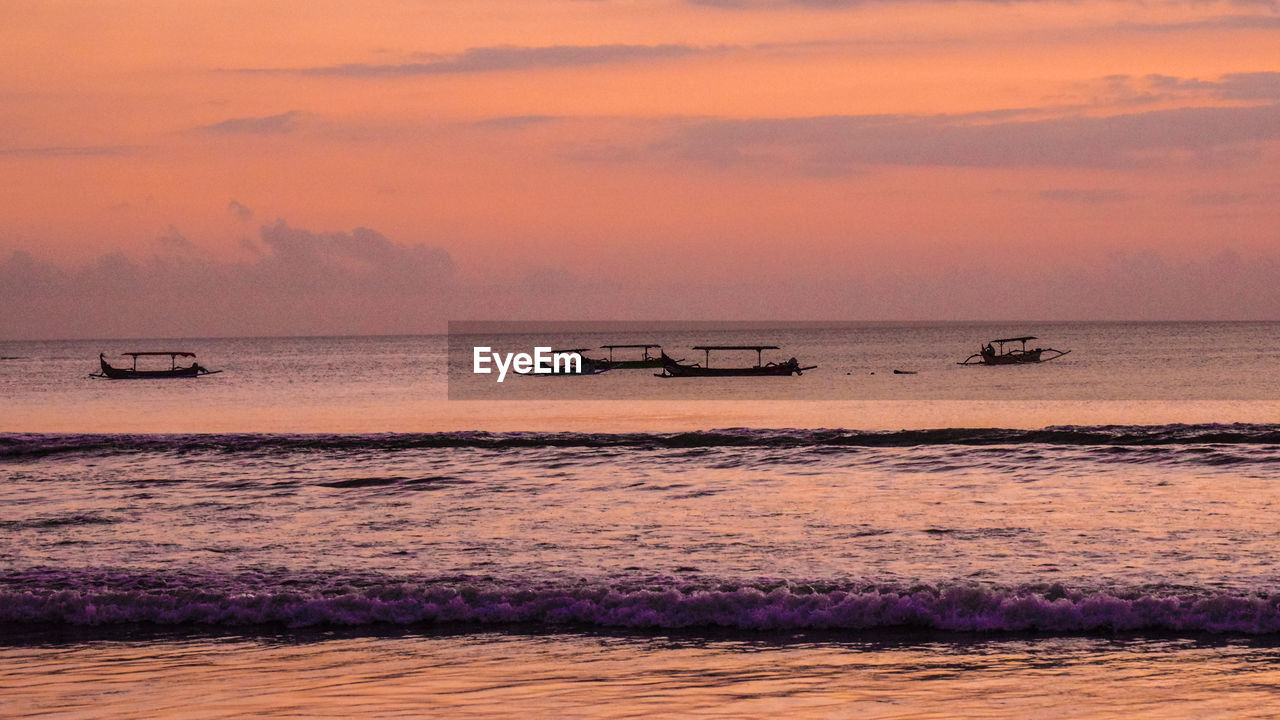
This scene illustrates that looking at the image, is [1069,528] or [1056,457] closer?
[1069,528]

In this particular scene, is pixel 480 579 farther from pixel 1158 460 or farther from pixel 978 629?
pixel 1158 460

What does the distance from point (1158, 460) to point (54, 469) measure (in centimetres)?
2540

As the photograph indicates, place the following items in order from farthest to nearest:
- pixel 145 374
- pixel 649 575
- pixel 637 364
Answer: pixel 145 374
pixel 637 364
pixel 649 575

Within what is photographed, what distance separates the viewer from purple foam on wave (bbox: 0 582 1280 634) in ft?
40.1

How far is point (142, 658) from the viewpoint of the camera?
38.0 feet

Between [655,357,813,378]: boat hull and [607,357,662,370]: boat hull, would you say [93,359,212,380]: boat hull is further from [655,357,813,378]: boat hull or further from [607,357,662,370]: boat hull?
[655,357,813,378]: boat hull

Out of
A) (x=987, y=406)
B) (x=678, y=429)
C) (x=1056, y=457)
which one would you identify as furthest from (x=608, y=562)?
(x=987, y=406)

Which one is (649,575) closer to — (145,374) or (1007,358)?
(145,374)

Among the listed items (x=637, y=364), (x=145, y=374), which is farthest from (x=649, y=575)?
(x=145, y=374)

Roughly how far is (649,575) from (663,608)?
1.67 meters

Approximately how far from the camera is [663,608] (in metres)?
13.0

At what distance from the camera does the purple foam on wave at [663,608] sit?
40.1 ft

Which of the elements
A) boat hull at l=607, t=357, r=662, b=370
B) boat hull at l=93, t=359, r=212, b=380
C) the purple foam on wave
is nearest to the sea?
the purple foam on wave

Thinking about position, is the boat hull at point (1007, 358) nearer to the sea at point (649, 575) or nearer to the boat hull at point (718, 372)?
the boat hull at point (718, 372)
